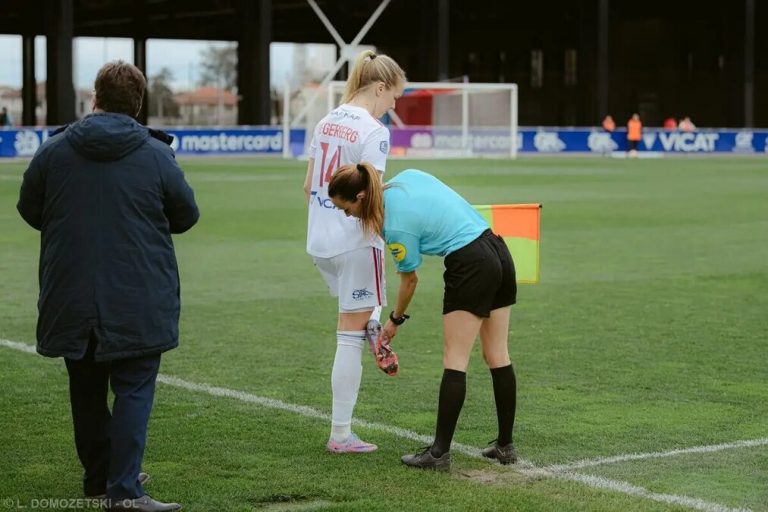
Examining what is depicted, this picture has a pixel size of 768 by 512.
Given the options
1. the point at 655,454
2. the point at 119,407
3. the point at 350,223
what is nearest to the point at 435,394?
the point at 655,454

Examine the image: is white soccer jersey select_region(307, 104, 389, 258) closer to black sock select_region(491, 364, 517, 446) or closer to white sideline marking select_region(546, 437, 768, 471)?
black sock select_region(491, 364, 517, 446)

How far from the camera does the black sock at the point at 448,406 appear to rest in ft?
19.7

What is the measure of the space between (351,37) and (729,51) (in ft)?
60.4

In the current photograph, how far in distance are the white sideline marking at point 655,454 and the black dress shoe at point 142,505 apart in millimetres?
1823

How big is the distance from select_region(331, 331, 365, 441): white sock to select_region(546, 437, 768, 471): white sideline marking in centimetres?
98

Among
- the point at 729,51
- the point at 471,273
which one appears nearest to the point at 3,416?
the point at 471,273

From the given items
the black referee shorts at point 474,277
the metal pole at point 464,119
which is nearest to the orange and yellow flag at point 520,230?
the black referee shorts at point 474,277

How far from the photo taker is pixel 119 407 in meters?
5.16

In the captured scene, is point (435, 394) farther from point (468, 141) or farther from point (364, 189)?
point (468, 141)

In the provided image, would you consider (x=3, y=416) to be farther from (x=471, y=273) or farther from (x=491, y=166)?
(x=491, y=166)

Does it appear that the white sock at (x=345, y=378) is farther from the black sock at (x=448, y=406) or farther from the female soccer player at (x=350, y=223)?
the black sock at (x=448, y=406)

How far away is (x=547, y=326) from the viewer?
10578 millimetres

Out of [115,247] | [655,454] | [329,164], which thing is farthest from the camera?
[655,454]

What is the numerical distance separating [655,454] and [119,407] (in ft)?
8.71
